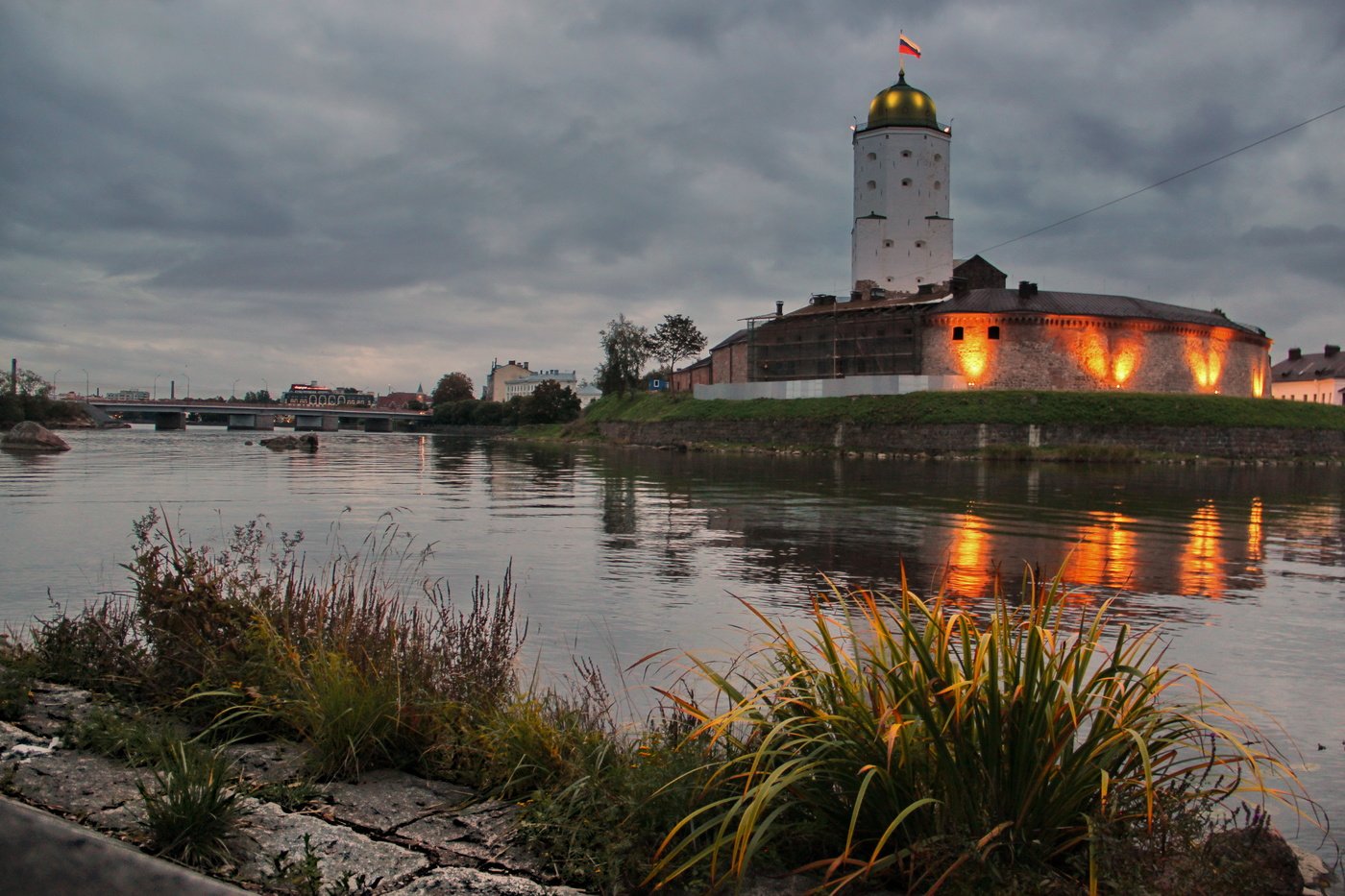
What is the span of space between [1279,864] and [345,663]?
5112mm

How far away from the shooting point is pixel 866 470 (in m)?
52.4

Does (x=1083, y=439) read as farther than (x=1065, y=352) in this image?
No

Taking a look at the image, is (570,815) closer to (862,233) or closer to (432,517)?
(432,517)

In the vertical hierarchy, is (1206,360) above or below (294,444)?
above

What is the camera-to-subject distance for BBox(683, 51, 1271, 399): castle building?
86.5 metres

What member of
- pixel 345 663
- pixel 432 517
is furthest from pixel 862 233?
pixel 345 663

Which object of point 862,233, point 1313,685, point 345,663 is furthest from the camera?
point 862,233

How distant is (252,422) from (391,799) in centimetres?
17187

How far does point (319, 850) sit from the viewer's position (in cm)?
441

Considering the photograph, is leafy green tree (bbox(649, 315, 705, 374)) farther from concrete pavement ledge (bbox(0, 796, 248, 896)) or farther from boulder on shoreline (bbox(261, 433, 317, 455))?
concrete pavement ledge (bbox(0, 796, 248, 896))

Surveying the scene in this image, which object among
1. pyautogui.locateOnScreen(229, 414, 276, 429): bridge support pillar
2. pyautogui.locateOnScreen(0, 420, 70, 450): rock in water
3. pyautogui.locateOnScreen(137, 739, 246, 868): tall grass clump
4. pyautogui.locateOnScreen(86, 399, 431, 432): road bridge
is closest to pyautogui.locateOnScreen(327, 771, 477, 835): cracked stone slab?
pyautogui.locateOnScreen(137, 739, 246, 868): tall grass clump

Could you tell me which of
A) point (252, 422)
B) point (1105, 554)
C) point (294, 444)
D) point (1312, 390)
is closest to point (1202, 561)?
point (1105, 554)

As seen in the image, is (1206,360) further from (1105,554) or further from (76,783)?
(76,783)

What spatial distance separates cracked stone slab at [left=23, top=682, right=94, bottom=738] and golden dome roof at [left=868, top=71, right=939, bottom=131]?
108734mm
